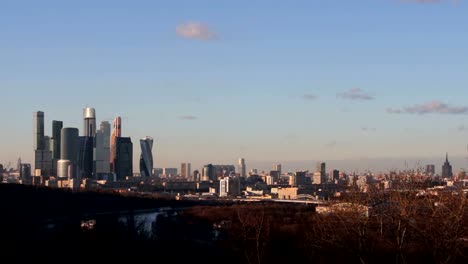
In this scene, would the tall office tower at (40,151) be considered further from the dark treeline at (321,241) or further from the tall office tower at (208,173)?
the dark treeline at (321,241)

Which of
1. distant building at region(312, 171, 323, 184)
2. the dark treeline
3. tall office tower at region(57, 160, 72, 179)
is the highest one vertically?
tall office tower at region(57, 160, 72, 179)

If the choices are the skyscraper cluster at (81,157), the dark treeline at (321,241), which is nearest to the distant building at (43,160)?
the skyscraper cluster at (81,157)

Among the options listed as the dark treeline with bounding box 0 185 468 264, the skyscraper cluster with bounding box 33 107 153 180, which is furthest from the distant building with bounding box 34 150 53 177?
the dark treeline with bounding box 0 185 468 264

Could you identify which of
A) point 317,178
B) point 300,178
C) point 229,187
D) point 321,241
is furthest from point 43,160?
point 321,241

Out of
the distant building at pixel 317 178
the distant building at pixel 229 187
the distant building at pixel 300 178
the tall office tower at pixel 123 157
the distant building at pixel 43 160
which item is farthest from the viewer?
the tall office tower at pixel 123 157

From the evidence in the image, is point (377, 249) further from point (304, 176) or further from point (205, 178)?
point (205, 178)

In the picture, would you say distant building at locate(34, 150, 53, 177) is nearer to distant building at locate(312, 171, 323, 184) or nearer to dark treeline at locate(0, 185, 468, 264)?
distant building at locate(312, 171, 323, 184)
